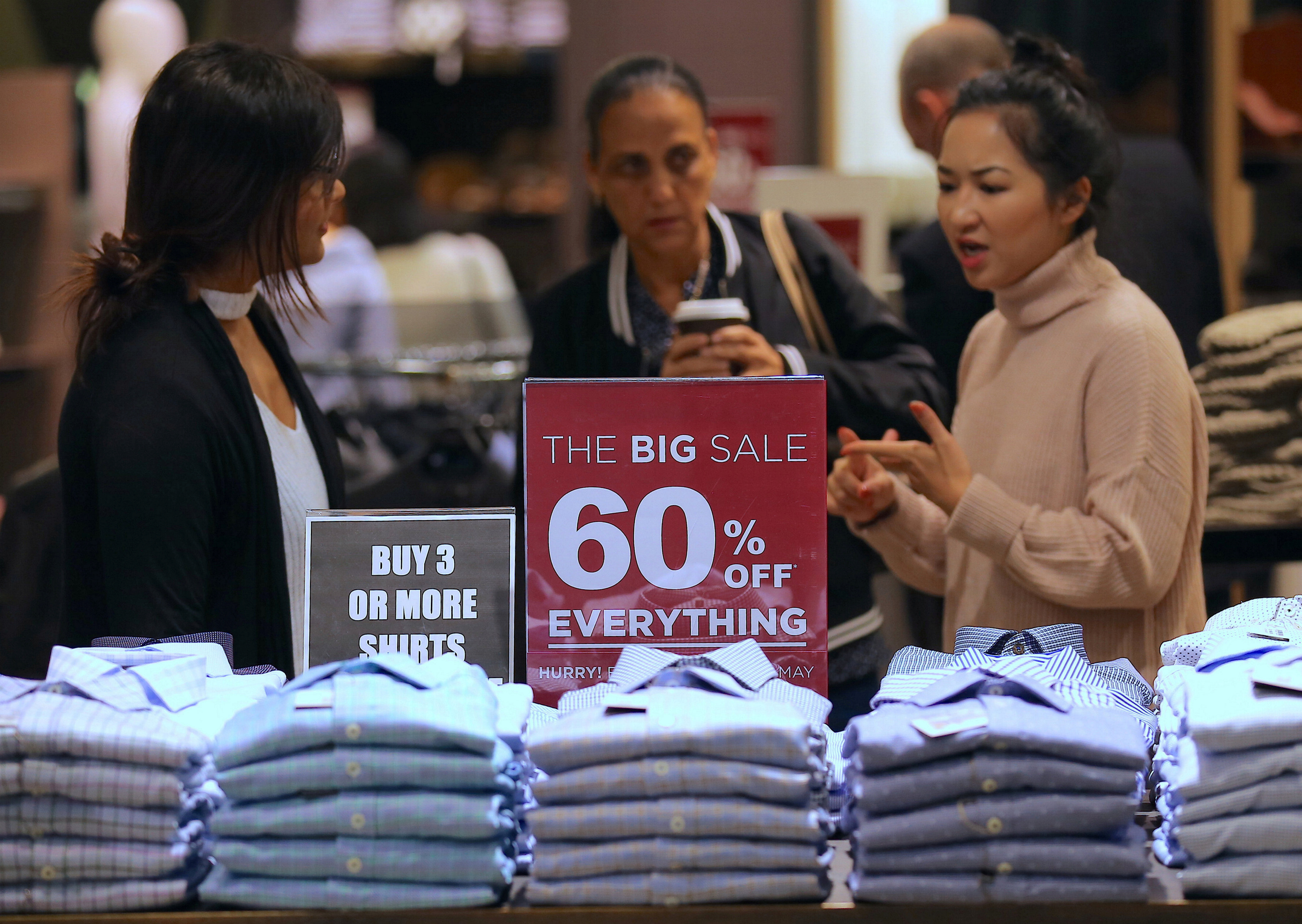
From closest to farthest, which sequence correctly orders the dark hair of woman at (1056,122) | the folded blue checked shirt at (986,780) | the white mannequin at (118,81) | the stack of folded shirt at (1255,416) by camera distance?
the folded blue checked shirt at (986,780), the dark hair of woman at (1056,122), the stack of folded shirt at (1255,416), the white mannequin at (118,81)

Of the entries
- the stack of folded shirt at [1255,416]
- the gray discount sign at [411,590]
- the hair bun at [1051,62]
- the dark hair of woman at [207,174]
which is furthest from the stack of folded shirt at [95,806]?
the stack of folded shirt at [1255,416]

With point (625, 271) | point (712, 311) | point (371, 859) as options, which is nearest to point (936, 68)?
point (625, 271)

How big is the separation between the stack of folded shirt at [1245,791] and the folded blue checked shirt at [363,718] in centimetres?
64

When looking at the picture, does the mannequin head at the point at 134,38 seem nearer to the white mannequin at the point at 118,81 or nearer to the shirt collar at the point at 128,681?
the white mannequin at the point at 118,81

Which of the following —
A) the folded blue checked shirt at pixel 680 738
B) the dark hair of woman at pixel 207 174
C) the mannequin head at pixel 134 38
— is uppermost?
the mannequin head at pixel 134 38

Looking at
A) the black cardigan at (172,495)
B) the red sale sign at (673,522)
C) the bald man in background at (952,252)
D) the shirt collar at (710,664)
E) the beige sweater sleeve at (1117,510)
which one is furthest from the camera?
the bald man in background at (952,252)

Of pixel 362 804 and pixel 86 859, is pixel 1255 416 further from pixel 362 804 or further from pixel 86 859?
pixel 86 859

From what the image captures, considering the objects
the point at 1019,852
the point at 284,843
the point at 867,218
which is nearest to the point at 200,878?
the point at 284,843

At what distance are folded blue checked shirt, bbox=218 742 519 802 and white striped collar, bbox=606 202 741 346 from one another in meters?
1.12

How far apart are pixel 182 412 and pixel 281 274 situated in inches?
10.5

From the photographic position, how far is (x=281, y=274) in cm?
183

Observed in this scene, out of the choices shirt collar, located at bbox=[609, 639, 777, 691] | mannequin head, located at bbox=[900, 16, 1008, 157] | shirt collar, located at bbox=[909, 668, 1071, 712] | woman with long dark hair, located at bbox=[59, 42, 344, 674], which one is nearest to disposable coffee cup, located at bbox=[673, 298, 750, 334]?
woman with long dark hair, located at bbox=[59, 42, 344, 674]

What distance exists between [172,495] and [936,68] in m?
2.30

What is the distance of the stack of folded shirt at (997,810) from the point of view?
1.22m
